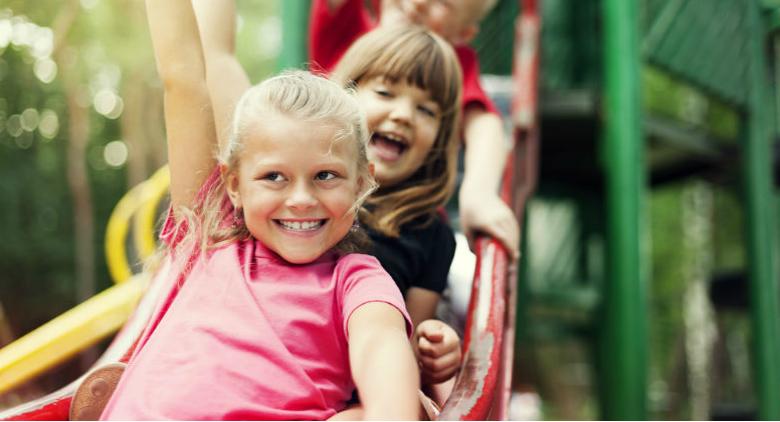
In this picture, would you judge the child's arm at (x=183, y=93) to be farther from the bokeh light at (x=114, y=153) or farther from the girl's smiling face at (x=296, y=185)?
the bokeh light at (x=114, y=153)

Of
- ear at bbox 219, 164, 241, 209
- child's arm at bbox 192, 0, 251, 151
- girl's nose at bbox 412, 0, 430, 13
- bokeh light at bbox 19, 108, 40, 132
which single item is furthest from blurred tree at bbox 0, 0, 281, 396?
ear at bbox 219, 164, 241, 209

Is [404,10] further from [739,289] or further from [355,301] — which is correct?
[739,289]

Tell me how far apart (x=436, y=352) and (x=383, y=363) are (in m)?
0.30

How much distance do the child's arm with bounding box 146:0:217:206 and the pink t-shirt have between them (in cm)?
18

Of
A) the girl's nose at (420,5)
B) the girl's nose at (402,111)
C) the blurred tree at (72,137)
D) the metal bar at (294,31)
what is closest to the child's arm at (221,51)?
the girl's nose at (402,111)

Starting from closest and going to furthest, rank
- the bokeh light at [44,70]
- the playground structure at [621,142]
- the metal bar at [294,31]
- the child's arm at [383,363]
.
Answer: the child's arm at [383,363] < the playground structure at [621,142] < the metal bar at [294,31] < the bokeh light at [44,70]

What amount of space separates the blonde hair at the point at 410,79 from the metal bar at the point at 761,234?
304cm

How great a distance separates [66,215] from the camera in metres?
15.2

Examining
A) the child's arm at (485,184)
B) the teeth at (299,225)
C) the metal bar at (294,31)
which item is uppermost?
the metal bar at (294,31)

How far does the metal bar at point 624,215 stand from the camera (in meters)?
3.54

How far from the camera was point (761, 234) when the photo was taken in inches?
177

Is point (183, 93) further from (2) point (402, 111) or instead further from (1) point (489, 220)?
(1) point (489, 220)

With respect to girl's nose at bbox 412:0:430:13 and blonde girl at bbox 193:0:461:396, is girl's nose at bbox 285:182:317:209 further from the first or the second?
girl's nose at bbox 412:0:430:13

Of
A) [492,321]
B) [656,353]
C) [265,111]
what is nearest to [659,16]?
[492,321]
